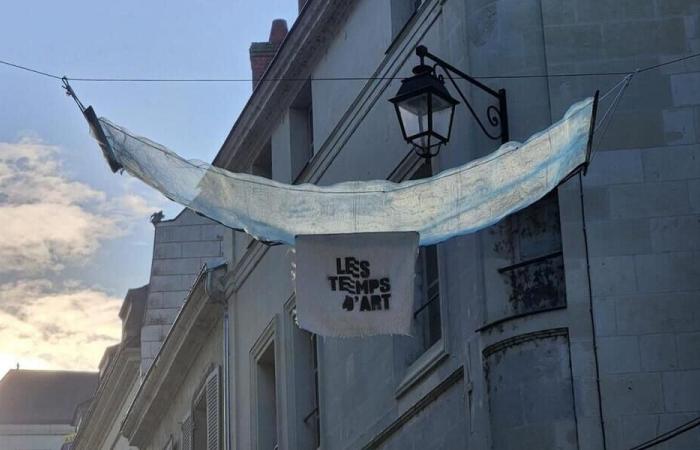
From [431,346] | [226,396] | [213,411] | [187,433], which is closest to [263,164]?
[226,396]

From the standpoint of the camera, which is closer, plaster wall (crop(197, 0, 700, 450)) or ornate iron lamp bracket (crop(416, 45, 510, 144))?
plaster wall (crop(197, 0, 700, 450))

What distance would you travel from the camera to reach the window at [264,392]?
22.5 meters

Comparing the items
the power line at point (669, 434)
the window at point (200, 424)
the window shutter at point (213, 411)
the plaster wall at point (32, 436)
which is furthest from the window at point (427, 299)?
the plaster wall at point (32, 436)

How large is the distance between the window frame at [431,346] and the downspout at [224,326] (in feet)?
29.1

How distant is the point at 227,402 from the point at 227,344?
37.5 inches

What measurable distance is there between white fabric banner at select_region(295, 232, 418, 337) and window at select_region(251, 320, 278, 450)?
9301mm

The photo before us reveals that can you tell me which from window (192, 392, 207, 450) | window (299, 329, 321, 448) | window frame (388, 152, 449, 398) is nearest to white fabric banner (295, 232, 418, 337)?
window frame (388, 152, 449, 398)

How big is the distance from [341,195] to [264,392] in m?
10.1

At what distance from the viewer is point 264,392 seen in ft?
75.2

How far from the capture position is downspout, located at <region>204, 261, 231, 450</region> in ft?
81.4

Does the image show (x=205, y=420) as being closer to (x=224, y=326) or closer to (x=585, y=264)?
(x=224, y=326)

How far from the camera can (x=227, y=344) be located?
25.2 metres

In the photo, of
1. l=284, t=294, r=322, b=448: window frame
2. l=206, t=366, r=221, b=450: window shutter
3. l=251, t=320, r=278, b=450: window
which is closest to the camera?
l=284, t=294, r=322, b=448: window frame

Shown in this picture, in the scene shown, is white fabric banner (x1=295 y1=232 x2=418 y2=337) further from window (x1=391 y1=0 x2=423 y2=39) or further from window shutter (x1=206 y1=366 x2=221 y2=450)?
window shutter (x1=206 y1=366 x2=221 y2=450)
